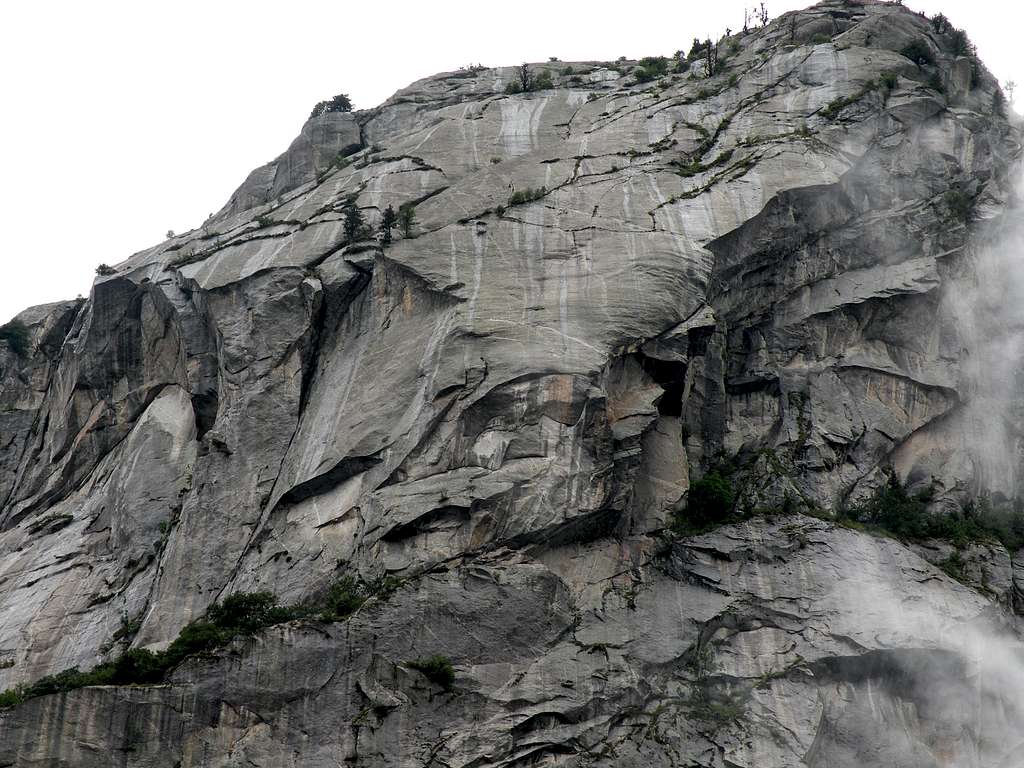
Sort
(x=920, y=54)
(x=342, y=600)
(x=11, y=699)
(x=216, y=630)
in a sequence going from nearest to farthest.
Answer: (x=11, y=699) < (x=216, y=630) < (x=342, y=600) < (x=920, y=54)

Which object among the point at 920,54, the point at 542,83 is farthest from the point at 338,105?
the point at 920,54

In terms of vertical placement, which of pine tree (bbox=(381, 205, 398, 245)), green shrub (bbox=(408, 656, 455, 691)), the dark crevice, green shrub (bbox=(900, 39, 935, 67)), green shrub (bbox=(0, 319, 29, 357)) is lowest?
green shrub (bbox=(408, 656, 455, 691))

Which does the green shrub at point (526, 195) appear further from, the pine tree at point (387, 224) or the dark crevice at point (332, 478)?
the dark crevice at point (332, 478)

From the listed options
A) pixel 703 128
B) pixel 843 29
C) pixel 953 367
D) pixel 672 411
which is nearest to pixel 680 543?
pixel 672 411

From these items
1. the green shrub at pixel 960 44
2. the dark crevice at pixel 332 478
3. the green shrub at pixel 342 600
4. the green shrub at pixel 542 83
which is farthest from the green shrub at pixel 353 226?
the green shrub at pixel 960 44

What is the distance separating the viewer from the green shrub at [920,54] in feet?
216

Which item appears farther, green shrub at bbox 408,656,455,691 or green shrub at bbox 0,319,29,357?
green shrub at bbox 0,319,29,357

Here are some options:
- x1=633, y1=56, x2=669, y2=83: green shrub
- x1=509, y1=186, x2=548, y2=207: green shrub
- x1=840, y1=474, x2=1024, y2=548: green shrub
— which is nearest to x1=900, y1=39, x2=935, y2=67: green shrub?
x1=633, y1=56, x2=669, y2=83: green shrub

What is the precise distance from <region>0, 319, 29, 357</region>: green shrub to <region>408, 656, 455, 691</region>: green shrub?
38.0m

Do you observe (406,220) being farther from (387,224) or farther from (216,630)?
(216,630)

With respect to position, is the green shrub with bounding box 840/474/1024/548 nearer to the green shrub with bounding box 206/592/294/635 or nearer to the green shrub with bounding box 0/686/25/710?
the green shrub with bounding box 206/592/294/635

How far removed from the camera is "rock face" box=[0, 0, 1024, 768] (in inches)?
1689

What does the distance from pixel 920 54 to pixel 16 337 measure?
159 feet

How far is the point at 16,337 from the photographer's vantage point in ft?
236
